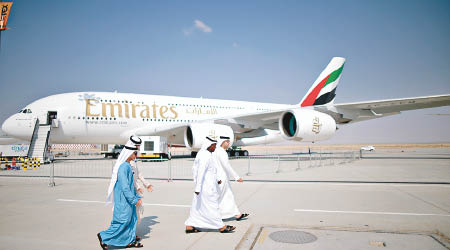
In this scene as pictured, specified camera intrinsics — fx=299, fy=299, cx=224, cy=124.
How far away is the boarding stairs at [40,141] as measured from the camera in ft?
52.5

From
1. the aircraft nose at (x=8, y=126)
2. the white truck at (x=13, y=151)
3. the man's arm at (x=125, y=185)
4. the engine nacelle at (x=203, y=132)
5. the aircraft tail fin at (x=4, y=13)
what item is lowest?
the man's arm at (x=125, y=185)

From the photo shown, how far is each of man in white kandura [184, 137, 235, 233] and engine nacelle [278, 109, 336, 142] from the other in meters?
10.4

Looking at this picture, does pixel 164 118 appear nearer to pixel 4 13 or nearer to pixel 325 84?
pixel 4 13

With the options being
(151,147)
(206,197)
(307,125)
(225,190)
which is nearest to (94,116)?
(151,147)

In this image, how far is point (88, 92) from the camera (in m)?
17.6

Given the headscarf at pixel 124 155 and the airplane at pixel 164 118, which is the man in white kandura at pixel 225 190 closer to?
the headscarf at pixel 124 155

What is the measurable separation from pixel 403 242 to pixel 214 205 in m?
2.40

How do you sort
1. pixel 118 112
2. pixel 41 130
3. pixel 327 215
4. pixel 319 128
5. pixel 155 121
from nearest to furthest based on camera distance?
pixel 327 215, pixel 319 128, pixel 41 130, pixel 118 112, pixel 155 121

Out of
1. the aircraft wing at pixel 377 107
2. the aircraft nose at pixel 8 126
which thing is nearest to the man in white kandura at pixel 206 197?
the aircraft wing at pixel 377 107

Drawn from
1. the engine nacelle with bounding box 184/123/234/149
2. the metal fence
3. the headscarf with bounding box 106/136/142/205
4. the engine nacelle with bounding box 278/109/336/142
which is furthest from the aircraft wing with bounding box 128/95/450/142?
the headscarf with bounding box 106/136/142/205

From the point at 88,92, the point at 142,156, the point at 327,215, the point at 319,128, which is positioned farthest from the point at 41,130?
the point at 327,215

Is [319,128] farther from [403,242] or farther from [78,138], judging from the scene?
[78,138]

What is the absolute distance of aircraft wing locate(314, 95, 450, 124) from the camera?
13.8 meters

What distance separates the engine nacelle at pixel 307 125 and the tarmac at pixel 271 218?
20.6 ft
